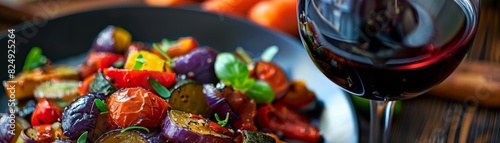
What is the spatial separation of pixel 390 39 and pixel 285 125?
474 millimetres

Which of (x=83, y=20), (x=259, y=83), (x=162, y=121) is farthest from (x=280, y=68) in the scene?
(x=83, y=20)

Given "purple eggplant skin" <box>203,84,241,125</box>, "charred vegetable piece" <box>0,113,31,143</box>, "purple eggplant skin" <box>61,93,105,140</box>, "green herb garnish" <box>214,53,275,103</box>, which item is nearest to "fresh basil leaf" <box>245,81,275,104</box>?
"green herb garnish" <box>214,53,275,103</box>

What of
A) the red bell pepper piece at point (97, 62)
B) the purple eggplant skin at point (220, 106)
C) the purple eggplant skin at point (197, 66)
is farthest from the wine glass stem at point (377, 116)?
the red bell pepper piece at point (97, 62)

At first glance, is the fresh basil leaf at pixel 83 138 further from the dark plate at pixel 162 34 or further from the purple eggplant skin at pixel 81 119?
the dark plate at pixel 162 34

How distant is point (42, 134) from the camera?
3.89ft

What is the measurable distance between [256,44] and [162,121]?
1.88 feet

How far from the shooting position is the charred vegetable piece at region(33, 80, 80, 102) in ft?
4.42

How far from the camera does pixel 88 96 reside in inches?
45.3

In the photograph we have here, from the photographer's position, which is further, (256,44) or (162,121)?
(256,44)

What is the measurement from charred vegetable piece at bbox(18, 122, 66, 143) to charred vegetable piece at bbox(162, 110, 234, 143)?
0.21 m

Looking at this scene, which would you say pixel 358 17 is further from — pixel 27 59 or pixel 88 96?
pixel 27 59

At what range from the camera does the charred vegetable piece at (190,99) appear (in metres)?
1.21

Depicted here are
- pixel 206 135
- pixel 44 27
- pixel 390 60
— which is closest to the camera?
pixel 390 60

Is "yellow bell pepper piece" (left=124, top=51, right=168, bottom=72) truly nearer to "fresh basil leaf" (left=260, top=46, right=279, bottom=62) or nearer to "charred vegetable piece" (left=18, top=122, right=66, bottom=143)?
"charred vegetable piece" (left=18, top=122, right=66, bottom=143)
